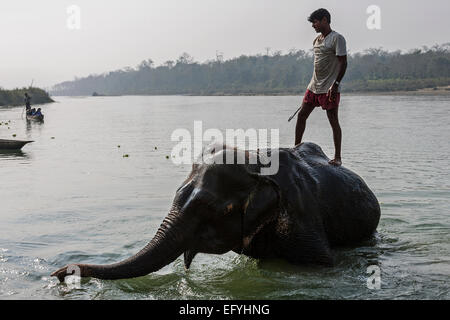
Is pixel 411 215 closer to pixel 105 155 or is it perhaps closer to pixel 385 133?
pixel 105 155

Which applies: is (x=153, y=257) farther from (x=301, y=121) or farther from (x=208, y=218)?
(x=301, y=121)

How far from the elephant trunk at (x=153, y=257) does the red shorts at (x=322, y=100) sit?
3544mm

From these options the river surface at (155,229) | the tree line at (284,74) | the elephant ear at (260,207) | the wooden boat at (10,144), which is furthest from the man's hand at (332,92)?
the tree line at (284,74)

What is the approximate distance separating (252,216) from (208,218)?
17.2 inches

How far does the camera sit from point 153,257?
484cm

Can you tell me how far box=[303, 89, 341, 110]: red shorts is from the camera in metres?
7.85

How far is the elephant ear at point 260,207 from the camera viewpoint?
531 centimetres

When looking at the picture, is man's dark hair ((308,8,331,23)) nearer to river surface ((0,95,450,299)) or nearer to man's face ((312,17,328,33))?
man's face ((312,17,328,33))

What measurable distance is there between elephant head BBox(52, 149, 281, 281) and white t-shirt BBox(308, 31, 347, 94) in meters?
2.87

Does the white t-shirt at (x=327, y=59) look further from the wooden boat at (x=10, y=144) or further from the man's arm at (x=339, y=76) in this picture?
the wooden boat at (x=10, y=144)

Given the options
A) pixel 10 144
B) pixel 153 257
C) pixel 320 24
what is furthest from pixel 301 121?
pixel 10 144

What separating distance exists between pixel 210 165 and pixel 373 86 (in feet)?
312

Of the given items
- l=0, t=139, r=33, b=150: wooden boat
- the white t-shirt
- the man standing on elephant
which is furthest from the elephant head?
l=0, t=139, r=33, b=150: wooden boat
